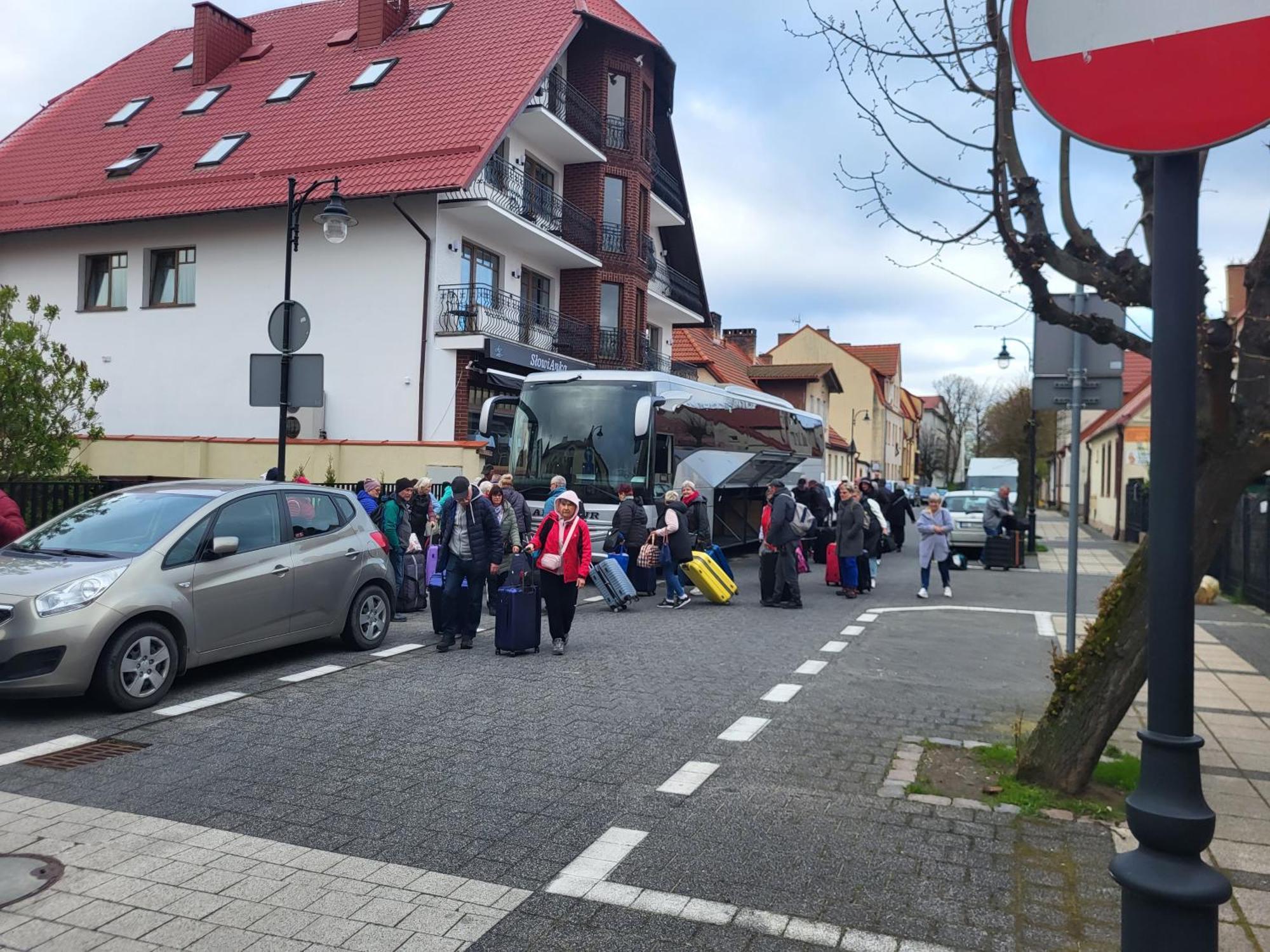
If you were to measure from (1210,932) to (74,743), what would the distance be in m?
6.51

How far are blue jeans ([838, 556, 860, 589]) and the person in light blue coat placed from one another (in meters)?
1.01

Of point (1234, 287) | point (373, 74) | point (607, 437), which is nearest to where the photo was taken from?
point (607, 437)

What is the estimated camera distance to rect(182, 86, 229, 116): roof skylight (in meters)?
29.9

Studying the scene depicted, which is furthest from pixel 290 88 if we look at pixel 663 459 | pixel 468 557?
pixel 468 557

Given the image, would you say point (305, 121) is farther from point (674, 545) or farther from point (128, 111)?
point (674, 545)

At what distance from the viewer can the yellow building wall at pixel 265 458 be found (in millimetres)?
19625

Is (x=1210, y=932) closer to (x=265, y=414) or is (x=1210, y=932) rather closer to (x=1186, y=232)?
(x=1186, y=232)

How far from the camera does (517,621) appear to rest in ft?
32.8

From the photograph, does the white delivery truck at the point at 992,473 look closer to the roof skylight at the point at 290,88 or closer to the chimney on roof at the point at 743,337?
the chimney on roof at the point at 743,337

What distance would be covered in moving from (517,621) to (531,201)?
19.3 metres

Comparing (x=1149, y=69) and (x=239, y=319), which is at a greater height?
(x=239, y=319)

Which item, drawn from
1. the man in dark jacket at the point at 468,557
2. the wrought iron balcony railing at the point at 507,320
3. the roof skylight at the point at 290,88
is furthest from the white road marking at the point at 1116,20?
the roof skylight at the point at 290,88

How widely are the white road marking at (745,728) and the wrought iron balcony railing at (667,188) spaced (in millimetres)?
27892

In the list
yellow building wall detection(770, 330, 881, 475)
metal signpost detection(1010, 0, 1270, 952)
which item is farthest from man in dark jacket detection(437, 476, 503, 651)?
yellow building wall detection(770, 330, 881, 475)
